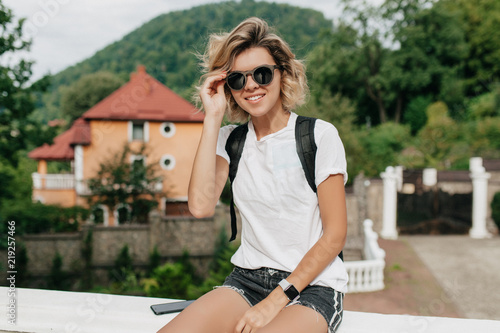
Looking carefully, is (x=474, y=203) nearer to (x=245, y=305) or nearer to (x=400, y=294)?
(x=400, y=294)

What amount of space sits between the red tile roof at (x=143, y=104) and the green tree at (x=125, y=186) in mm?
3082

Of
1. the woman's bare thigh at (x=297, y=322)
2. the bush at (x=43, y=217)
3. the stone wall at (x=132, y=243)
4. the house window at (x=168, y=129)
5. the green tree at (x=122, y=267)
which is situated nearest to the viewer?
the woman's bare thigh at (x=297, y=322)

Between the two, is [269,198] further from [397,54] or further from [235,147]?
[397,54]

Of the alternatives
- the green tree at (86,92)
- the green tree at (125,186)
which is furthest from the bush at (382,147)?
the green tree at (86,92)

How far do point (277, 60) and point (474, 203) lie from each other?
16.6 metres

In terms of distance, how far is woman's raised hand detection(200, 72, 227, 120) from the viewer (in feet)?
4.95

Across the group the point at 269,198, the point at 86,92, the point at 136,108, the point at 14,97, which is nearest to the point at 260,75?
the point at 269,198

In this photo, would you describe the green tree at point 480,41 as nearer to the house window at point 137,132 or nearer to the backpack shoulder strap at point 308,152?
the house window at point 137,132

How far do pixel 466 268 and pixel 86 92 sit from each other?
30149 mm

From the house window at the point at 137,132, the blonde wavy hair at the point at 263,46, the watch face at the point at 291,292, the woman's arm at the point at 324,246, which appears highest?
the house window at the point at 137,132

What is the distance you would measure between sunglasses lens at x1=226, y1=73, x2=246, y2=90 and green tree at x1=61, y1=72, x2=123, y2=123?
33.6 meters

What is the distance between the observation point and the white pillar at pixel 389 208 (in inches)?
601

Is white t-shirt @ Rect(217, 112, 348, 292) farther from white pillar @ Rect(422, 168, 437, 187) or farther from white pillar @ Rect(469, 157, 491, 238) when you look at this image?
white pillar @ Rect(422, 168, 437, 187)

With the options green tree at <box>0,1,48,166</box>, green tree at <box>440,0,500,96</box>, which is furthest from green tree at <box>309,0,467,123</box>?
green tree at <box>0,1,48,166</box>
